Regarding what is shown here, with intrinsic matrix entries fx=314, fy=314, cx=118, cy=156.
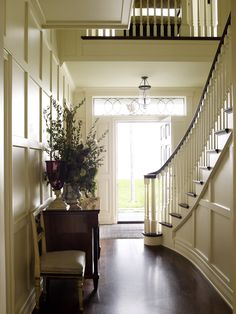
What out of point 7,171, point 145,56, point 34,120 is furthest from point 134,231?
point 7,171

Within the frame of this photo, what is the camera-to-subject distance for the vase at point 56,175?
3.21 m

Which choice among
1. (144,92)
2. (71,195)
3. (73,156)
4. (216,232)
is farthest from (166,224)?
(144,92)

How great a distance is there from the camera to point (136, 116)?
661cm

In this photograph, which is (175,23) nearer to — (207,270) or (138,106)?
(138,106)

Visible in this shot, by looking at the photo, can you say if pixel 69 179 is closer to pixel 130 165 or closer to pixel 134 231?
pixel 134 231

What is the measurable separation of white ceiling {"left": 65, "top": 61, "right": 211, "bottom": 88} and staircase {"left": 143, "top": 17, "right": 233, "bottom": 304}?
1414mm

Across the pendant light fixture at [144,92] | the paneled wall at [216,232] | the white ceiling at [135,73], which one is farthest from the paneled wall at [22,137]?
the pendant light fixture at [144,92]

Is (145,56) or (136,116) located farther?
(136,116)

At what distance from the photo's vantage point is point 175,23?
16.6ft

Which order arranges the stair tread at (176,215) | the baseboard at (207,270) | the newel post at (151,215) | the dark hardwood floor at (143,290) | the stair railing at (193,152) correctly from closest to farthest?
the dark hardwood floor at (143,290)
the baseboard at (207,270)
the stair railing at (193,152)
the stair tread at (176,215)
the newel post at (151,215)

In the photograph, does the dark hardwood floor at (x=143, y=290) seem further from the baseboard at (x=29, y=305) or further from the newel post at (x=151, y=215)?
the newel post at (x=151, y=215)

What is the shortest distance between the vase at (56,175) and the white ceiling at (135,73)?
223cm

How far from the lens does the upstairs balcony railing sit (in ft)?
16.5

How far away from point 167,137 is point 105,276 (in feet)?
11.9
